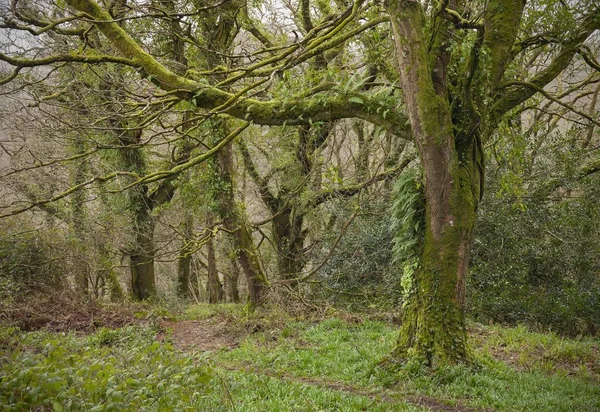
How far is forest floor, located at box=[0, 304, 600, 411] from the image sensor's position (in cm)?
405

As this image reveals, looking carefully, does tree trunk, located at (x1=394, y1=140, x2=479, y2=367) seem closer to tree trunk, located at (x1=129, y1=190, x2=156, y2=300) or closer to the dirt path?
the dirt path

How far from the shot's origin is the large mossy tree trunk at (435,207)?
6.79 m

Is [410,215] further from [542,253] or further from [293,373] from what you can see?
[542,253]

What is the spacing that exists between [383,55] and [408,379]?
19.1 feet

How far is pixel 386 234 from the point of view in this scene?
13.7 metres

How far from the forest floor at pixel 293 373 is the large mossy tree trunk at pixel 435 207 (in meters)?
0.51

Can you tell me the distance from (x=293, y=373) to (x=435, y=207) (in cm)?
346

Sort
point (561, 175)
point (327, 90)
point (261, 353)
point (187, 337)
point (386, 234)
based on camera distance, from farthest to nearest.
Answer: point (386, 234)
point (561, 175)
point (187, 337)
point (261, 353)
point (327, 90)

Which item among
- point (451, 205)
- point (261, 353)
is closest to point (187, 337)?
point (261, 353)

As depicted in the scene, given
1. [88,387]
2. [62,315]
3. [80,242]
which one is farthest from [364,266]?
Result: [88,387]

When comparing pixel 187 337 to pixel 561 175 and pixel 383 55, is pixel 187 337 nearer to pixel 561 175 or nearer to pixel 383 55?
pixel 383 55

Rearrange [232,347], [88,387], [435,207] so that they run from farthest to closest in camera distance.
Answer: [232,347]
[435,207]
[88,387]

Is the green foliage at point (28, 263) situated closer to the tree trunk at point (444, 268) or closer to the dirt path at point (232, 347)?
the dirt path at point (232, 347)

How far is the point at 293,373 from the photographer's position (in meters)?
7.31
